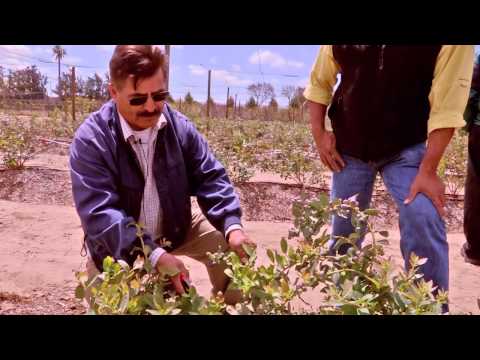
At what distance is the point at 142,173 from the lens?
1.86m

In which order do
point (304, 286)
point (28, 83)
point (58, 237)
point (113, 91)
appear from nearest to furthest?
point (304, 286) < point (113, 91) < point (58, 237) < point (28, 83)

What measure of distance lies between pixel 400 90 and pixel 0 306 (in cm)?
233

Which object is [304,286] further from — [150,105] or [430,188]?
[150,105]

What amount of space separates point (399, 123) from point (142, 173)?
1010 mm

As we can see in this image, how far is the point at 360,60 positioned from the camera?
5.61 ft

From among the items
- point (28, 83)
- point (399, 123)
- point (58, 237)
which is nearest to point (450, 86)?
point (399, 123)

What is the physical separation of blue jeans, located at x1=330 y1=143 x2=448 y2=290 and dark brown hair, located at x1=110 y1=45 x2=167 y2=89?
2.76ft

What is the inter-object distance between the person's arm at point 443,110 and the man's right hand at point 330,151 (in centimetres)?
37

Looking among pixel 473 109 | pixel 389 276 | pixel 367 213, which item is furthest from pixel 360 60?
pixel 473 109

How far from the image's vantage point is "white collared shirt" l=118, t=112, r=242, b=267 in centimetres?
184

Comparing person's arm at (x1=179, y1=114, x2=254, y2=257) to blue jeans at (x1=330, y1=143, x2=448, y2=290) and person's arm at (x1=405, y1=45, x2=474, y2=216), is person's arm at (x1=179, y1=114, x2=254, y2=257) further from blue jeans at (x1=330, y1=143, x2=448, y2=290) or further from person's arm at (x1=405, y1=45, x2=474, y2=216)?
person's arm at (x1=405, y1=45, x2=474, y2=216)

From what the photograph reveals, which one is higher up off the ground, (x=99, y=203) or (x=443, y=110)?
(x=443, y=110)

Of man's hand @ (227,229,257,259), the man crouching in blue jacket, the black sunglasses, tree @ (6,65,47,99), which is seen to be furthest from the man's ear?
tree @ (6,65,47,99)
